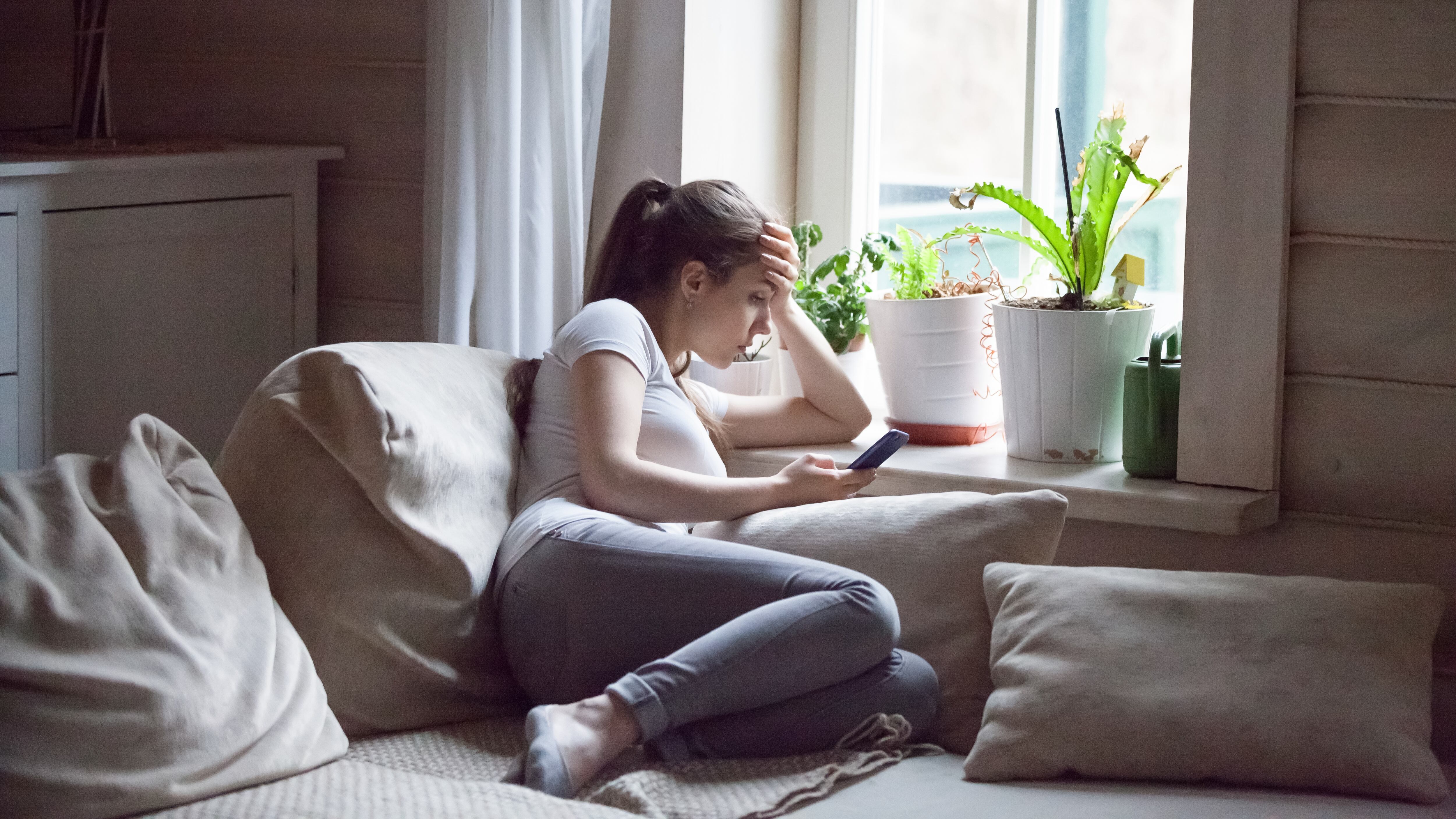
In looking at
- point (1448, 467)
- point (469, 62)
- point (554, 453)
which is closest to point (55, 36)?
point (469, 62)

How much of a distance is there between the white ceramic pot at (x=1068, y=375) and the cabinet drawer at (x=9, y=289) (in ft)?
4.31

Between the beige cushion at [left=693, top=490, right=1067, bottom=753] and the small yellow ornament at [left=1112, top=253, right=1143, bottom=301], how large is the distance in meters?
0.40

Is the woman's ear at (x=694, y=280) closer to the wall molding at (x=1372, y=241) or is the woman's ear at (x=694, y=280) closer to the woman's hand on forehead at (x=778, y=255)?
the woman's hand on forehead at (x=778, y=255)

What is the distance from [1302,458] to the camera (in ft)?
5.85

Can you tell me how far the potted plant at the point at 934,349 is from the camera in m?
2.03

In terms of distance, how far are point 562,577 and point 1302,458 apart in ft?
3.14

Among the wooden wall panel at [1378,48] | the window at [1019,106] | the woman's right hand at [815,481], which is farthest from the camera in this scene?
the window at [1019,106]

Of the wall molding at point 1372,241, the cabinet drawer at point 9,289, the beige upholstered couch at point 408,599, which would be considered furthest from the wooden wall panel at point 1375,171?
the cabinet drawer at point 9,289

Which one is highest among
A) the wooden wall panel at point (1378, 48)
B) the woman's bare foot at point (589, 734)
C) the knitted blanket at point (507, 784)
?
the wooden wall panel at point (1378, 48)

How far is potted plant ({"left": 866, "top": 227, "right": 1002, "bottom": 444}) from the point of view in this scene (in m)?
2.03

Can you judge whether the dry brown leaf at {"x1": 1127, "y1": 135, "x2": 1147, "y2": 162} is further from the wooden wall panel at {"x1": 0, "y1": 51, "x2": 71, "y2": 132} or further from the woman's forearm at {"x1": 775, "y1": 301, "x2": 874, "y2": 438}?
the wooden wall panel at {"x1": 0, "y1": 51, "x2": 71, "y2": 132}

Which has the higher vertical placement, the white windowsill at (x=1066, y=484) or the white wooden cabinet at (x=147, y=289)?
the white wooden cabinet at (x=147, y=289)

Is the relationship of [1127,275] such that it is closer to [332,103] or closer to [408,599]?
[408,599]

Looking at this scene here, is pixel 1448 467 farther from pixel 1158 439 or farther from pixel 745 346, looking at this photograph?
pixel 745 346
